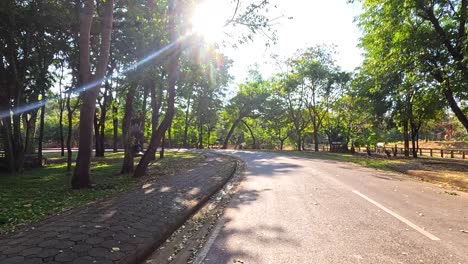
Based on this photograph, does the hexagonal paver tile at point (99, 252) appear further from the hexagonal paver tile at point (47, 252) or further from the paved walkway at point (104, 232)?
the hexagonal paver tile at point (47, 252)

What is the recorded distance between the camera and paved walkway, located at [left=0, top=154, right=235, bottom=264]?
4398 millimetres

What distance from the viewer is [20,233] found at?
5.39 m

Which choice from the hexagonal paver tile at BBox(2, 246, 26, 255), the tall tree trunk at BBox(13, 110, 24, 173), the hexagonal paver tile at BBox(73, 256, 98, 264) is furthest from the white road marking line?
the tall tree trunk at BBox(13, 110, 24, 173)

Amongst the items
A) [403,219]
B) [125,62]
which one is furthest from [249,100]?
[403,219]

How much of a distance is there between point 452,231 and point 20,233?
731cm

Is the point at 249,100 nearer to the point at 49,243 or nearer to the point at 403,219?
the point at 403,219

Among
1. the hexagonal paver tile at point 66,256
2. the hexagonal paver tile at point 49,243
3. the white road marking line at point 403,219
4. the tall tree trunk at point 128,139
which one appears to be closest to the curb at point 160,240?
the hexagonal paver tile at point 66,256

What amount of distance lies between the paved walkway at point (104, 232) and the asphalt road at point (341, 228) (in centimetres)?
95

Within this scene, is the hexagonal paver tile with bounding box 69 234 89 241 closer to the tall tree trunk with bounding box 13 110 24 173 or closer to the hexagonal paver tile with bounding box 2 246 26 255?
the hexagonal paver tile with bounding box 2 246 26 255

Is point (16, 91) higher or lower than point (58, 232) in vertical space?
higher

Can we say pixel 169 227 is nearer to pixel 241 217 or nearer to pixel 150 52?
pixel 241 217

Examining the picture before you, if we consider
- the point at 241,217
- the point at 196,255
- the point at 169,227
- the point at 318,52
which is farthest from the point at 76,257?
the point at 318,52

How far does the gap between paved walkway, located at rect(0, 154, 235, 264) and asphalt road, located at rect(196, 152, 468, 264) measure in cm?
95

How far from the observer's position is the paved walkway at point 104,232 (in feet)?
14.4
